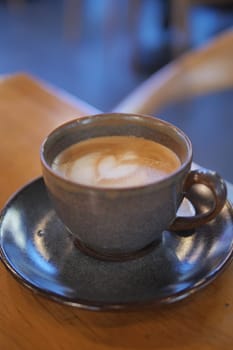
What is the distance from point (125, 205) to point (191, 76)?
1.88 feet

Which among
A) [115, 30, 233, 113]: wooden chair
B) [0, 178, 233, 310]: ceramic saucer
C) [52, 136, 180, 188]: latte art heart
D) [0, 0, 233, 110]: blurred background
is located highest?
[52, 136, 180, 188]: latte art heart

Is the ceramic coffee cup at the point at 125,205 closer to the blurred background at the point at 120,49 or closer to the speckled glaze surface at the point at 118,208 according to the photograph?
the speckled glaze surface at the point at 118,208

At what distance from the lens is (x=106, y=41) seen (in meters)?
2.54

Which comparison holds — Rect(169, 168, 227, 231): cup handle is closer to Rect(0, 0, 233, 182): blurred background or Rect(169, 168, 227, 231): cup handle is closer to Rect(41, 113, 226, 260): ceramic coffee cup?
Rect(41, 113, 226, 260): ceramic coffee cup

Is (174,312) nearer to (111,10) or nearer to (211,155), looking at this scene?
(211,155)

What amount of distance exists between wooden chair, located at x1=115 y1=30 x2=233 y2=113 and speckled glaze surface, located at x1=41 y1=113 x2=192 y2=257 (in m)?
0.42

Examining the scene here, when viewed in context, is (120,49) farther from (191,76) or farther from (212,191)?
(212,191)

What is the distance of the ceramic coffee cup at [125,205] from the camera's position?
1.43ft

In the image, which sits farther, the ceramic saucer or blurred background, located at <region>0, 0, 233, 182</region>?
blurred background, located at <region>0, 0, 233, 182</region>

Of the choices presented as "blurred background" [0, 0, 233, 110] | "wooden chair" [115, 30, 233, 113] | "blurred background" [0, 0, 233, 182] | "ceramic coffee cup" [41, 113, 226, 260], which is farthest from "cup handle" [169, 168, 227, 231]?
"blurred background" [0, 0, 233, 110]

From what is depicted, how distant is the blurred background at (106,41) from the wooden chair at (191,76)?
3.62 feet

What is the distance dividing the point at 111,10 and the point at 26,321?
2.19m

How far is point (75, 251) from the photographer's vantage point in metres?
0.50

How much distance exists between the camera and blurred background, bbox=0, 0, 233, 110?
2.26m
